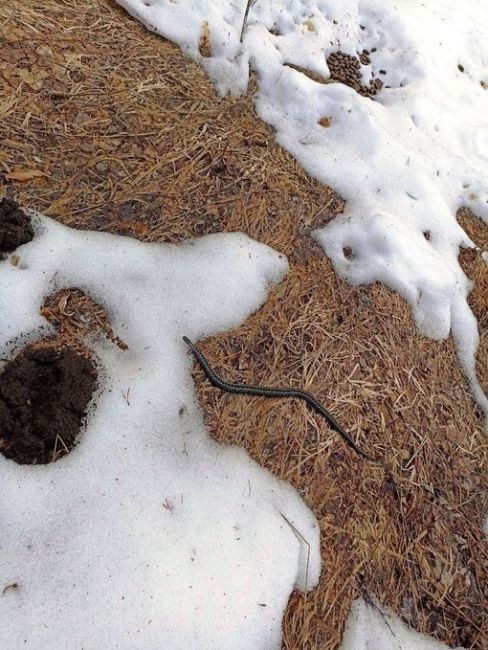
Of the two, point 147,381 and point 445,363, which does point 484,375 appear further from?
point 147,381

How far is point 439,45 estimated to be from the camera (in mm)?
4344

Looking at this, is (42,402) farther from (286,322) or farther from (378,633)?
(378,633)

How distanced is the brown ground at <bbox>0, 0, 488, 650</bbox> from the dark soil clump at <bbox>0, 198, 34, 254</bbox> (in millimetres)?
131

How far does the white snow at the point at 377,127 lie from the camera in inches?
115

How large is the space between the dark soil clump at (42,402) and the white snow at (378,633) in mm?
1359

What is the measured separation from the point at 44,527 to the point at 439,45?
4760 mm

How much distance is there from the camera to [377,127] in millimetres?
3400

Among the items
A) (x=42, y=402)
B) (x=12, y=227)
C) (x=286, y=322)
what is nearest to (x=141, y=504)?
(x=42, y=402)

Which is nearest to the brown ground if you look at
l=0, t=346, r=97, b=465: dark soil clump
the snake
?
the snake

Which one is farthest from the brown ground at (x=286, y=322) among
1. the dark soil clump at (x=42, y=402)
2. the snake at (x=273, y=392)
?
the dark soil clump at (x=42, y=402)

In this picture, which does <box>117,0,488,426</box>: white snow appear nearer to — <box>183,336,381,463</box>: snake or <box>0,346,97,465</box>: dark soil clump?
<box>183,336,381,463</box>: snake

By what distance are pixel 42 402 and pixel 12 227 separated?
819 mm

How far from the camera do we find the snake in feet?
7.25

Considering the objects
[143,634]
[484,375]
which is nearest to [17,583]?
[143,634]
